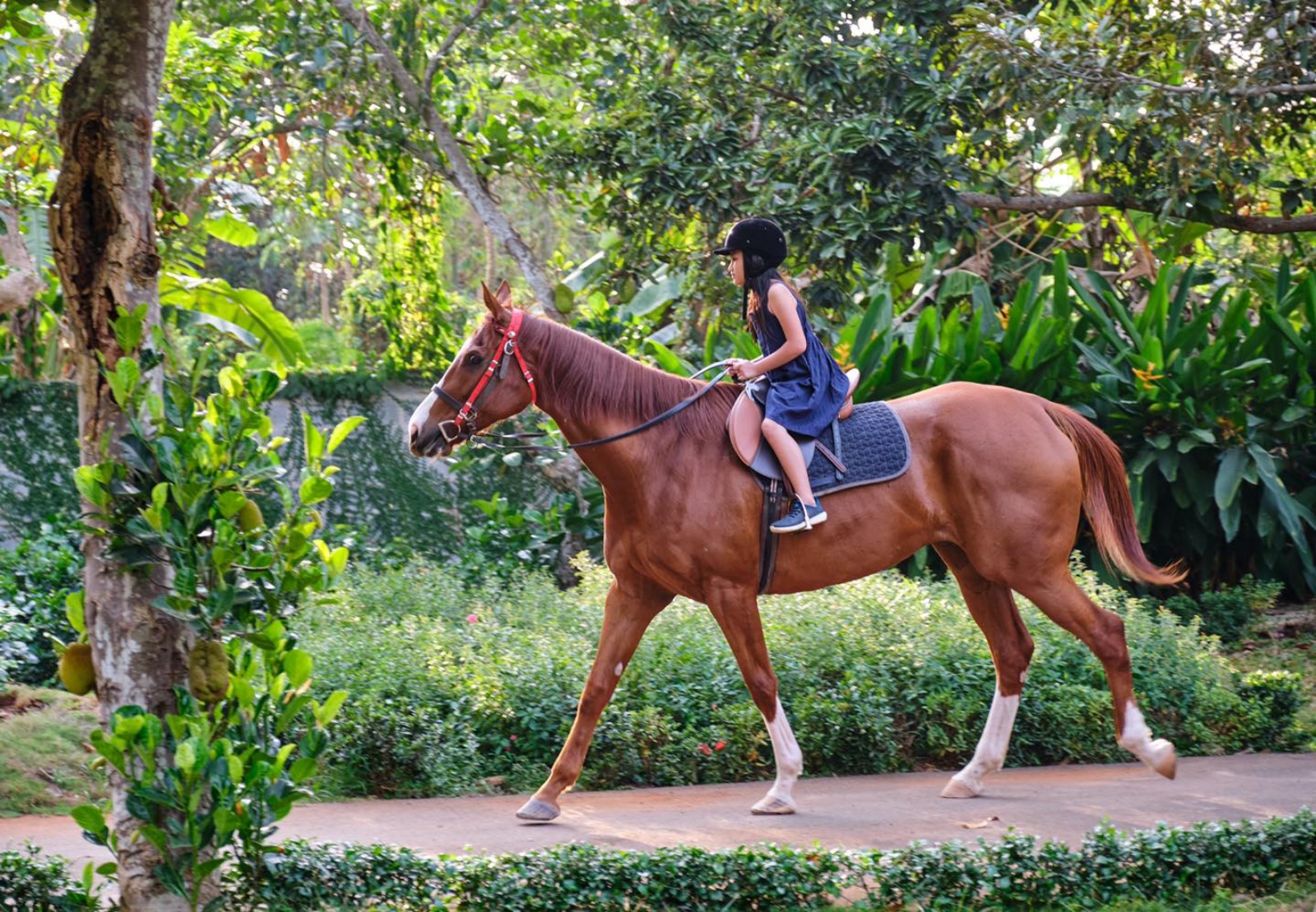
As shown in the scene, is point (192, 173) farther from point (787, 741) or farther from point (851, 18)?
point (787, 741)

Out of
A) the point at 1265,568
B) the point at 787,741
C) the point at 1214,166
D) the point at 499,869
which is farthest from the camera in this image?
the point at 1265,568

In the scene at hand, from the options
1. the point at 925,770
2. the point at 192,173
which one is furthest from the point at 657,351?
the point at 925,770

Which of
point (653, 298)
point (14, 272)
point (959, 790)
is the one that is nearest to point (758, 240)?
point (959, 790)

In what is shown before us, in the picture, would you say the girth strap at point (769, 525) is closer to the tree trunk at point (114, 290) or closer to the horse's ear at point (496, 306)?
the horse's ear at point (496, 306)

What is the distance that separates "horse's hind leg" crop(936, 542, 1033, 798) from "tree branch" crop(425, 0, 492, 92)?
6.75 meters

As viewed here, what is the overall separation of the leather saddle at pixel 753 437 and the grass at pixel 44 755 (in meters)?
3.45

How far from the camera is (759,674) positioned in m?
5.91

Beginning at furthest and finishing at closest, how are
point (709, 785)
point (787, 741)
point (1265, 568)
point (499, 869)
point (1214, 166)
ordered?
point (1265, 568)
point (1214, 166)
point (709, 785)
point (787, 741)
point (499, 869)

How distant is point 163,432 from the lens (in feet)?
13.6

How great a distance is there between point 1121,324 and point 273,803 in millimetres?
8537

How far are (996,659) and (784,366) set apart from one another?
71.0 inches

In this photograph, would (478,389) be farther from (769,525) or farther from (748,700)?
(748,700)

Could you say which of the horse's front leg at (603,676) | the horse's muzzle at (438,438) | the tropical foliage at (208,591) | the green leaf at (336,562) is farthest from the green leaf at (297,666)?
the horse's front leg at (603,676)

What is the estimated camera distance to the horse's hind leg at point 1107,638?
6.10 m
